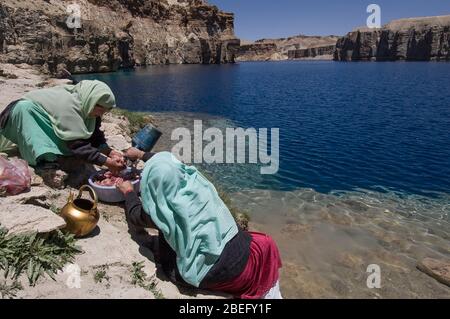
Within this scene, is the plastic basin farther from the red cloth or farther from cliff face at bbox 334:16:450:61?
cliff face at bbox 334:16:450:61

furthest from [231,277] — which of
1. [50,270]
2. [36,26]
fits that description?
[36,26]

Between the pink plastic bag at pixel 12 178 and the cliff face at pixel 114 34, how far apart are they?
138 feet

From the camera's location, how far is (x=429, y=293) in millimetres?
7762

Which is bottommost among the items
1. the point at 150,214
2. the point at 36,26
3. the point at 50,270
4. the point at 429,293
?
the point at 429,293

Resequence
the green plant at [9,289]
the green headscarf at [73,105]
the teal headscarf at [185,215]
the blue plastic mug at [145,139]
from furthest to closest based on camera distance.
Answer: the blue plastic mug at [145,139], the green headscarf at [73,105], the teal headscarf at [185,215], the green plant at [9,289]

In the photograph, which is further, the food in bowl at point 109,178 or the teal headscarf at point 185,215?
the food in bowl at point 109,178

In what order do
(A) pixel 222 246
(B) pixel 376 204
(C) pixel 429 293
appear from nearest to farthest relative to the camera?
(A) pixel 222 246
(C) pixel 429 293
(B) pixel 376 204

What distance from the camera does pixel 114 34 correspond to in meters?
70.4

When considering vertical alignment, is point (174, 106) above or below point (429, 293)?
above

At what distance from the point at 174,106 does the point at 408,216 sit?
982 inches

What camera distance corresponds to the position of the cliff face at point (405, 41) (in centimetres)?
15912

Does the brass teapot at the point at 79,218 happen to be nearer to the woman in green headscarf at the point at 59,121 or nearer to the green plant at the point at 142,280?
the green plant at the point at 142,280

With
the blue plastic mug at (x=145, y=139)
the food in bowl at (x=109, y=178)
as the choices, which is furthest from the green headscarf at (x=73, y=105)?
the blue plastic mug at (x=145, y=139)
